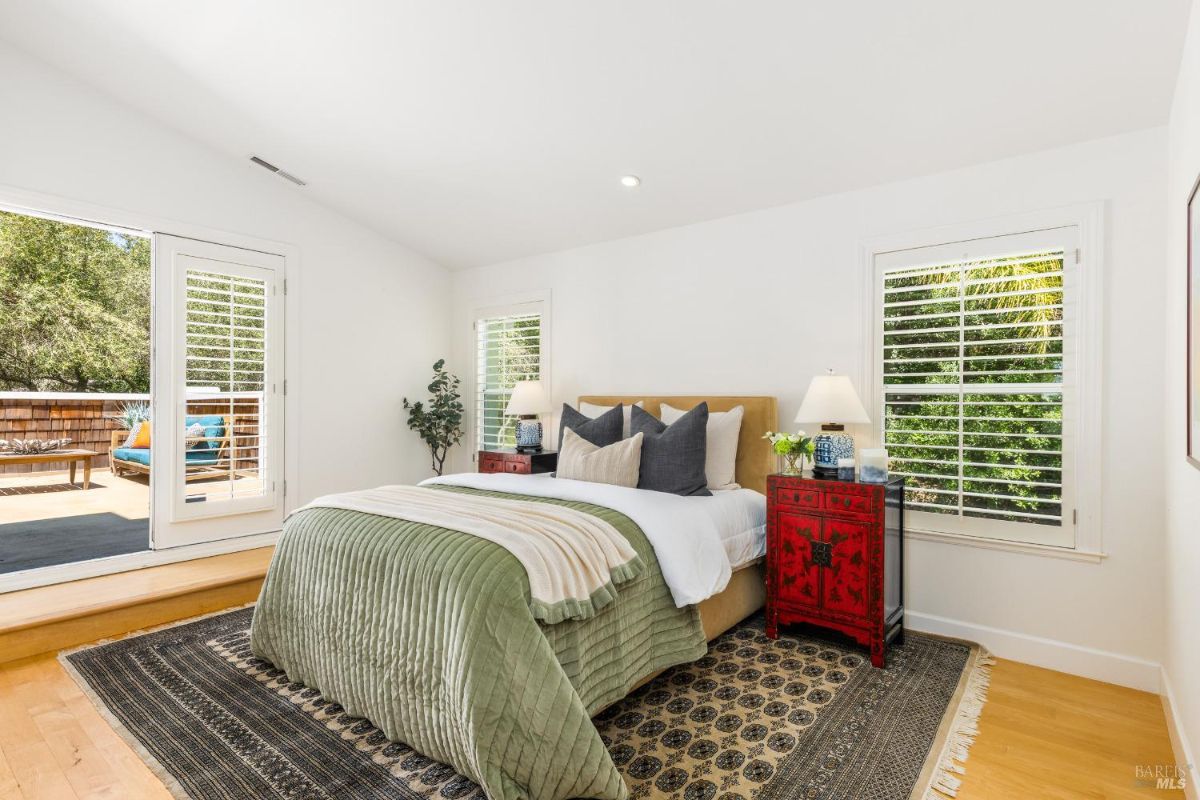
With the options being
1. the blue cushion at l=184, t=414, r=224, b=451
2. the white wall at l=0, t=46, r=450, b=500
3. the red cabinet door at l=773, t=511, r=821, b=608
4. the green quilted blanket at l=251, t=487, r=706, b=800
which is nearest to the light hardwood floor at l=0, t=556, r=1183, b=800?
the green quilted blanket at l=251, t=487, r=706, b=800

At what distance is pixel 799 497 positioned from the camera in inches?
115

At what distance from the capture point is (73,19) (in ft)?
10.1

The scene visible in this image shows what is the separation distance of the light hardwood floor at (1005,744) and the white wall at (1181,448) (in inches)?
7.1

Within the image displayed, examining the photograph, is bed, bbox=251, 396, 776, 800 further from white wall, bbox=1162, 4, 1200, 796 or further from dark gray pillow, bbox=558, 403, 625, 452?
white wall, bbox=1162, 4, 1200, 796

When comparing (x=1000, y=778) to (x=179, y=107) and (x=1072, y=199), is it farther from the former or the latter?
(x=179, y=107)

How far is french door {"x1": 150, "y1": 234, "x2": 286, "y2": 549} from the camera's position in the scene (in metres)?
3.90

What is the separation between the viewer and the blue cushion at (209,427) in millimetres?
4109

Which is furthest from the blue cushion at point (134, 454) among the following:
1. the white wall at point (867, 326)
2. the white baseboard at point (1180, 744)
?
the white baseboard at point (1180, 744)

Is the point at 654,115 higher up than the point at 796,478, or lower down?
higher up

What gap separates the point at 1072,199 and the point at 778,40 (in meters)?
1.52

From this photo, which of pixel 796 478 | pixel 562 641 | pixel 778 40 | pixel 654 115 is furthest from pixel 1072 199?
pixel 562 641

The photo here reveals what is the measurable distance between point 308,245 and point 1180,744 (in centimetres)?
533

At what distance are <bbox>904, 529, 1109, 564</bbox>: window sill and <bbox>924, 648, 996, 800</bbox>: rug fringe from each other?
1.67 ft

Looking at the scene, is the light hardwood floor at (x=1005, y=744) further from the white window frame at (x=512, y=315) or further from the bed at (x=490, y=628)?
the white window frame at (x=512, y=315)
